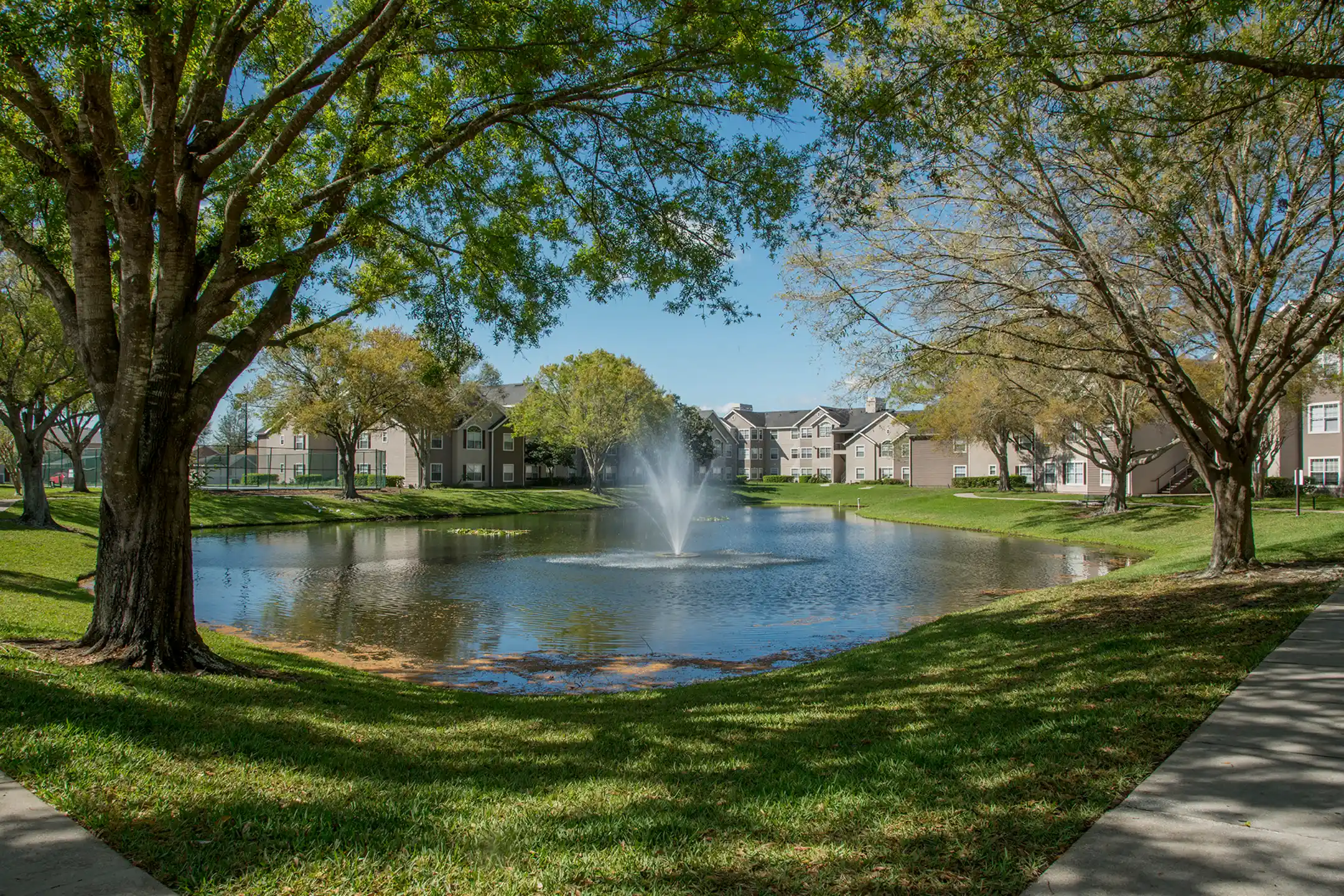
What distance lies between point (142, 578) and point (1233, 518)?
15.1m

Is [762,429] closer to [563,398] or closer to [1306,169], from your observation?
[563,398]

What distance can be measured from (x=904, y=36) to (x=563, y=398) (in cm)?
5359

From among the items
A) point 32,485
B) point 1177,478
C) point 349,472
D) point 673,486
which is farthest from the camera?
point 1177,478

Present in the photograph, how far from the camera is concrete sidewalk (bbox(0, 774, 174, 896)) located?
3.38 m

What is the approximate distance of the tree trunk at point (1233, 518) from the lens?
13.1 m

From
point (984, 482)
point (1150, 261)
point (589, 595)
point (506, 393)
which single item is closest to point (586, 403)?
point (506, 393)

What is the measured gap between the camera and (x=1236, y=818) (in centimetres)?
413

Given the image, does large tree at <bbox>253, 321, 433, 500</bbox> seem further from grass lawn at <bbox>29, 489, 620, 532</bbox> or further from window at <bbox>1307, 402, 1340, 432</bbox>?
window at <bbox>1307, 402, 1340, 432</bbox>

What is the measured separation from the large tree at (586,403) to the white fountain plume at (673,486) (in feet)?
13.9

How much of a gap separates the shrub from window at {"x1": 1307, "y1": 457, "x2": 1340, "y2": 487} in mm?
17159

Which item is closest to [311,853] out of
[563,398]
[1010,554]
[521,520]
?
[1010,554]

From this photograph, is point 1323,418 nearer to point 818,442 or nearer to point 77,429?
point 818,442

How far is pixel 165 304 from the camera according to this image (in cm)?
851

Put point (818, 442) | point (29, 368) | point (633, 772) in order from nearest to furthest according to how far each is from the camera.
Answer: point (633, 772), point (29, 368), point (818, 442)
